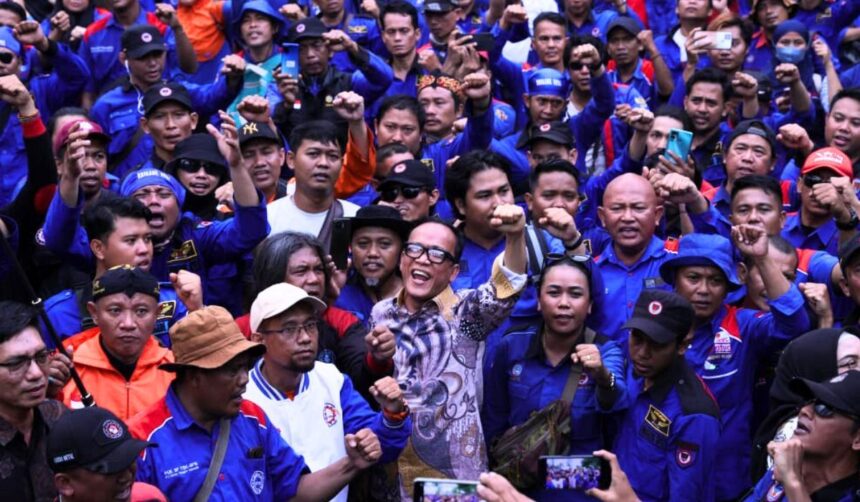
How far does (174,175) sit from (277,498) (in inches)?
131

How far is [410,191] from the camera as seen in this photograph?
25.2 ft

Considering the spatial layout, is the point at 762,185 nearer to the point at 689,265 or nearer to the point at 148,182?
the point at 689,265

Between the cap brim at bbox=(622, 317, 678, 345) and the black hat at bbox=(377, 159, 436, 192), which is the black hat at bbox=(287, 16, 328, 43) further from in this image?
the cap brim at bbox=(622, 317, 678, 345)

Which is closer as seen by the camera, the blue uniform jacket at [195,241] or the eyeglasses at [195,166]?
the blue uniform jacket at [195,241]

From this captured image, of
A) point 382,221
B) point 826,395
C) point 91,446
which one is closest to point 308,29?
point 382,221

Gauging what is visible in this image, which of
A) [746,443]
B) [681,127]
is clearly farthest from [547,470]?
[681,127]

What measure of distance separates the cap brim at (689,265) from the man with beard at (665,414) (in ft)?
1.90

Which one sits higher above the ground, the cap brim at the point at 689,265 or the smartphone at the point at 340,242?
the smartphone at the point at 340,242

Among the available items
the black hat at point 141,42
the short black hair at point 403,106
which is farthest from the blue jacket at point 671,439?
the black hat at point 141,42

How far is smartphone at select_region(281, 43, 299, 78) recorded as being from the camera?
1038 centimetres

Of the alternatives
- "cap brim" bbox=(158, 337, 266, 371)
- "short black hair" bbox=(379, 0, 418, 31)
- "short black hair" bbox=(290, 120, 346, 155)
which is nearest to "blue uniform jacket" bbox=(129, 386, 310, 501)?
"cap brim" bbox=(158, 337, 266, 371)

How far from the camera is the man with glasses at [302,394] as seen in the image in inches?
217

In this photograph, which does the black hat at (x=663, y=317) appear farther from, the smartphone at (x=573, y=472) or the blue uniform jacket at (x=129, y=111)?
the blue uniform jacket at (x=129, y=111)

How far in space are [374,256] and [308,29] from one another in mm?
3678
